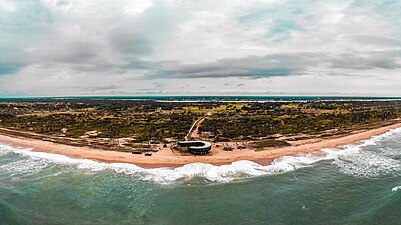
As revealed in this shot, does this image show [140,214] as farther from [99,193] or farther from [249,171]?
[249,171]

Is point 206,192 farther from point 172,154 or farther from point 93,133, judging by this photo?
point 93,133

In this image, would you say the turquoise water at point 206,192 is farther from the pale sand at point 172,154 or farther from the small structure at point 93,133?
the small structure at point 93,133

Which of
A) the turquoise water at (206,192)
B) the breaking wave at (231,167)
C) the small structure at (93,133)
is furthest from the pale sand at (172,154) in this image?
the small structure at (93,133)

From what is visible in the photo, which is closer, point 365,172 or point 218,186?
point 218,186

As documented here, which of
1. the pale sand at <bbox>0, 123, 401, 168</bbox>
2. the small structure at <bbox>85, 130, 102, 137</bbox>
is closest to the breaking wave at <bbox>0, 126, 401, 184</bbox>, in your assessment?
the pale sand at <bbox>0, 123, 401, 168</bbox>

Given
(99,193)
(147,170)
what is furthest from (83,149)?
(99,193)

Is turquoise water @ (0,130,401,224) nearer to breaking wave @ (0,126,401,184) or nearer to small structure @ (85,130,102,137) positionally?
breaking wave @ (0,126,401,184)
